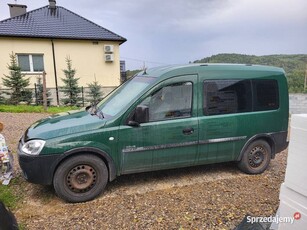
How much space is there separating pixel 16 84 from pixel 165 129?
1255 centimetres

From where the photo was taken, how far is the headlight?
310cm

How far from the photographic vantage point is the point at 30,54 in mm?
14984

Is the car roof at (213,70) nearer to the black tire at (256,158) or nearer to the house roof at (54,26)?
the black tire at (256,158)

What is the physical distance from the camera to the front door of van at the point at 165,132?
344 centimetres

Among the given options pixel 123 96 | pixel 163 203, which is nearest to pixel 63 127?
pixel 123 96

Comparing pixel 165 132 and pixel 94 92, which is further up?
pixel 165 132

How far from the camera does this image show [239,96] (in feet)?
13.2

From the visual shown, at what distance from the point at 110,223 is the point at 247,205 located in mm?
1860

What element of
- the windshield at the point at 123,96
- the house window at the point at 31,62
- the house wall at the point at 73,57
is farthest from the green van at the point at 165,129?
the house window at the point at 31,62

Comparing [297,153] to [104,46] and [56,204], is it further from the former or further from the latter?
[104,46]

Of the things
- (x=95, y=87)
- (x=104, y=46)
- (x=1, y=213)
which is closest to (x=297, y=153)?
(x=1, y=213)

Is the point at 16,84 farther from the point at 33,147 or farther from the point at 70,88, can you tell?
the point at 33,147

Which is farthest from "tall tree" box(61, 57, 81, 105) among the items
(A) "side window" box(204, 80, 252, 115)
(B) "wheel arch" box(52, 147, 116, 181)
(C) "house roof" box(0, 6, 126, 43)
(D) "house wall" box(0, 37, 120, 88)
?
(A) "side window" box(204, 80, 252, 115)

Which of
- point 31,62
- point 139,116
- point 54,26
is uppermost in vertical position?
point 54,26
